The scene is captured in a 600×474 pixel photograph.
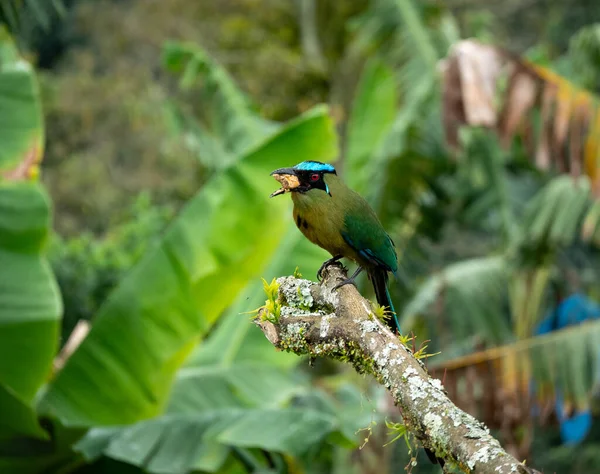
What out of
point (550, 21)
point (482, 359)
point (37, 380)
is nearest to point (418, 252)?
point (482, 359)

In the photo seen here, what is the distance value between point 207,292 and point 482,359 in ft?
9.04

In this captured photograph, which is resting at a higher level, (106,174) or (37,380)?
(37,380)

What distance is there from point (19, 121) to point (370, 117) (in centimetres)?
373

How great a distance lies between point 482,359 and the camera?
294 inches

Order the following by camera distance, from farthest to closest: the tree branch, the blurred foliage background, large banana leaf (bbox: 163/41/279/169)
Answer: large banana leaf (bbox: 163/41/279/169)
the blurred foliage background
the tree branch

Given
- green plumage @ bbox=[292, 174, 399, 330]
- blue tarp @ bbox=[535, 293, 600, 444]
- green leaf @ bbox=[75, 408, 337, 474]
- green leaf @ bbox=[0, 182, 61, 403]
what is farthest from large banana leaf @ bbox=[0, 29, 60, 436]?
blue tarp @ bbox=[535, 293, 600, 444]

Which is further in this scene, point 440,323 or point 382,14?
point 382,14

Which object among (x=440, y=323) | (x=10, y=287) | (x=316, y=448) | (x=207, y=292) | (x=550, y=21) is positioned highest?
(x=10, y=287)

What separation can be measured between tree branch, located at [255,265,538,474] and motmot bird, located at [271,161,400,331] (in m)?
0.09

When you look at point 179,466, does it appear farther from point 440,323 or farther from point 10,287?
point 440,323

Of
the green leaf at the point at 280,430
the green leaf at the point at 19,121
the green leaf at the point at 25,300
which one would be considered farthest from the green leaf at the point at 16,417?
the green leaf at the point at 19,121

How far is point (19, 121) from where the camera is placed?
246 inches

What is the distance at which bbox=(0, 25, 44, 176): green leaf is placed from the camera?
20.2ft

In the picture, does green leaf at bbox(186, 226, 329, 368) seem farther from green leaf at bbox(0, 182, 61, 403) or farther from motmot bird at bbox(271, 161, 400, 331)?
motmot bird at bbox(271, 161, 400, 331)
